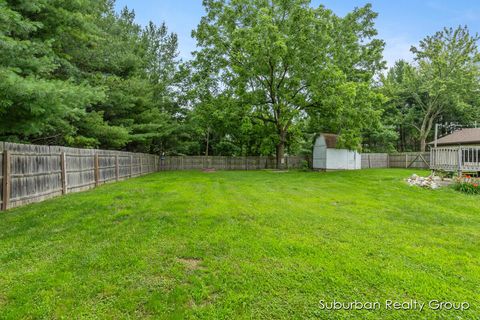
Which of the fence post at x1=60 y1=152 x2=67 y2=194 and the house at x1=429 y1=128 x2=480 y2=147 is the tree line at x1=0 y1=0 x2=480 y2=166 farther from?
the house at x1=429 y1=128 x2=480 y2=147

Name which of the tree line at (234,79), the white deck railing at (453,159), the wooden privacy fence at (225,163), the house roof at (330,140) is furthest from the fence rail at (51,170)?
the white deck railing at (453,159)

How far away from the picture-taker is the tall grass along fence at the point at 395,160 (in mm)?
21953

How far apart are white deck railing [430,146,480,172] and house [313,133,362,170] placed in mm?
7434

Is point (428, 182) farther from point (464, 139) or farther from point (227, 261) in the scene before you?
point (227, 261)

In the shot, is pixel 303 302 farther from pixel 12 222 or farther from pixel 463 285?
pixel 12 222

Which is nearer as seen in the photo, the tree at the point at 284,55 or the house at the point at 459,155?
the house at the point at 459,155

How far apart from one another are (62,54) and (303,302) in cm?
1227

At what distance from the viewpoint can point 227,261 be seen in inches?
134

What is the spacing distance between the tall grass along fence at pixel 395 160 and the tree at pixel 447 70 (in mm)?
6990

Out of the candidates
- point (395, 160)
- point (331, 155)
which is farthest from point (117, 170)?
point (395, 160)

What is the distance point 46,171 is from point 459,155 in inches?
602

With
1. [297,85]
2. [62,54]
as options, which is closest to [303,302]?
[62,54]

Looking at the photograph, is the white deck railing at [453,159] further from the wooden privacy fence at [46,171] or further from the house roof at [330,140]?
the wooden privacy fence at [46,171]

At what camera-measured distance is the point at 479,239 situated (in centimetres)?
445
